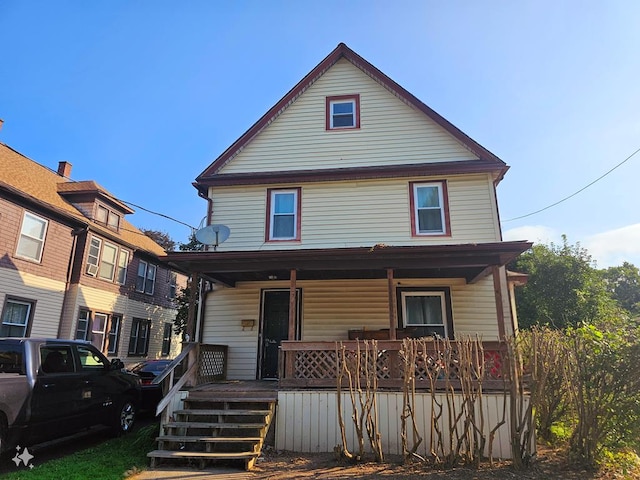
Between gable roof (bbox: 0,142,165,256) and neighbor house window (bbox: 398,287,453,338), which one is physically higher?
gable roof (bbox: 0,142,165,256)

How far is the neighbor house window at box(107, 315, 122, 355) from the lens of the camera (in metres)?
18.6

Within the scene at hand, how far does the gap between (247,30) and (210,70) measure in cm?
156

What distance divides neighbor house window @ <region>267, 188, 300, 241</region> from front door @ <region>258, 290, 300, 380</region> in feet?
5.33

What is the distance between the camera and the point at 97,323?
57.7 feet

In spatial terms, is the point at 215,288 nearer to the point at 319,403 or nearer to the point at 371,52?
the point at 319,403

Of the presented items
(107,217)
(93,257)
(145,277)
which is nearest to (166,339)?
(145,277)

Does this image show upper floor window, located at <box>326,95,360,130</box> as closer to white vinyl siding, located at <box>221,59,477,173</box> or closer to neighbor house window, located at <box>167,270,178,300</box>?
white vinyl siding, located at <box>221,59,477,173</box>

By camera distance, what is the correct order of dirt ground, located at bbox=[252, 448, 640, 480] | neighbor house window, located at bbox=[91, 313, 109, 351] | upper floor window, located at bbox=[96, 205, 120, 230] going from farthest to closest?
upper floor window, located at bbox=[96, 205, 120, 230] < neighbor house window, located at bbox=[91, 313, 109, 351] < dirt ground, located at bbox=[252, 448, 640, 480]

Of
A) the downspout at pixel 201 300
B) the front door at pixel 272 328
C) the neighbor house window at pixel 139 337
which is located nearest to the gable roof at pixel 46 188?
the neighbor house window at pixel 139 337

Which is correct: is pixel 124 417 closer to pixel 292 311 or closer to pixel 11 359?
pixel 11 359

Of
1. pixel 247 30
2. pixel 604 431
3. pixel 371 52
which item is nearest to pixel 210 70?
pixel 247 30

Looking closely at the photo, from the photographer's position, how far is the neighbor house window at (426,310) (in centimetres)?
1018

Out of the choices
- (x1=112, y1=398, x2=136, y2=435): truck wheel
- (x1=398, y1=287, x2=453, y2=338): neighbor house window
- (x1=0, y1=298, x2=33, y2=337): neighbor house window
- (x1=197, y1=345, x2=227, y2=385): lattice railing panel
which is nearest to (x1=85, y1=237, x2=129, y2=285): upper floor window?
(x1=0, y1=298, x2=33, y2=337): neighbor house window

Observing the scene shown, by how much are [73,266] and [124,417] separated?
10.8m
